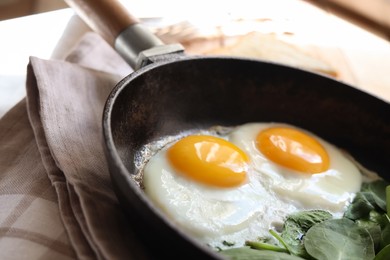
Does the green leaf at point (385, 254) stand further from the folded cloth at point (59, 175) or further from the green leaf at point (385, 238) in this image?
the folded cloth at point (59, 175)

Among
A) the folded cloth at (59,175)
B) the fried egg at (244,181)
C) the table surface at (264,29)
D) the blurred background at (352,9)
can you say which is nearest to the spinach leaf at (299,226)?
the fried egg at (244,181)

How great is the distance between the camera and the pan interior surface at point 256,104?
1.19 m

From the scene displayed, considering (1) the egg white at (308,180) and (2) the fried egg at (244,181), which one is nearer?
(2) the fried egg at (244,181)

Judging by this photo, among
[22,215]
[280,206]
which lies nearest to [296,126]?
[280,206]

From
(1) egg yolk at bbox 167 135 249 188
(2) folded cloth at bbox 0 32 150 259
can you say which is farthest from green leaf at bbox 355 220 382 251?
(2) folded cloth at bbox 0 32 150 259

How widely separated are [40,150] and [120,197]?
0.93ft

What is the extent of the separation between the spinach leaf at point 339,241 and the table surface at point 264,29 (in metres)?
0.69

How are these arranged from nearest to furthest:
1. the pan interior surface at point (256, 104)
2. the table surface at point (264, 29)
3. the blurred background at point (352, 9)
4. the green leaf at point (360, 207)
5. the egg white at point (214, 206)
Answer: the egg white at point (214, 206) < the green leaf at point (360, 207) < the pan interior surface at point (256, 104) < the table surface at point (264, 29) < the blurred background at point (352, 9)

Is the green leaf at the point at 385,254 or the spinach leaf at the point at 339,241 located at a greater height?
the green leaf at the point at 385,254

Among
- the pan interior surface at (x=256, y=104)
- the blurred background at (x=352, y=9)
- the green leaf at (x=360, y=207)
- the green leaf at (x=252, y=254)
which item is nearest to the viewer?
the green leaf at (x=252, y=254)

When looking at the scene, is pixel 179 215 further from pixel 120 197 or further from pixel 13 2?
pixel 13 2

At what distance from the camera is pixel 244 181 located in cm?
107

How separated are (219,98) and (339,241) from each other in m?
0.52

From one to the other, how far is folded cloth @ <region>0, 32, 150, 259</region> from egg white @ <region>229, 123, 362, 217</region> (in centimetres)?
35
